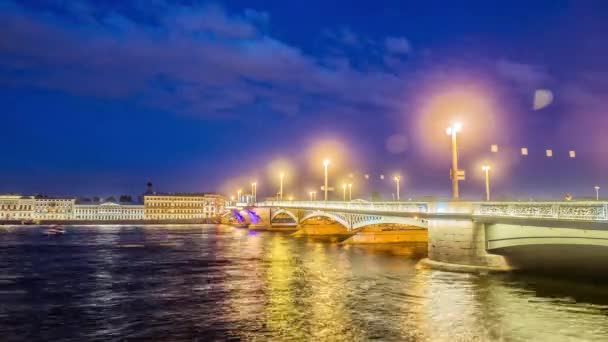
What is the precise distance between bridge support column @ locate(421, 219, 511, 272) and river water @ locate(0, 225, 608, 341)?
1.15m

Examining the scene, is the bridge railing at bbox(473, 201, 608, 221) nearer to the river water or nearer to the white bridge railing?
the white bridge railing

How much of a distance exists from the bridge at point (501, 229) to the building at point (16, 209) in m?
193

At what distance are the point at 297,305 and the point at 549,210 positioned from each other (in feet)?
44.3

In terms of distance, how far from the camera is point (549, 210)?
78.4ft

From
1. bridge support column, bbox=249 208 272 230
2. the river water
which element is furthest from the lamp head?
bridge support column, bbox=249 208 272 230

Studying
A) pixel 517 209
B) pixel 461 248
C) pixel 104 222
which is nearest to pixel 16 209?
pixel 104 222

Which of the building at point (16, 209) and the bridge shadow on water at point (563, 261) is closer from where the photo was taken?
the bridge shadow on water at point (563, 261)

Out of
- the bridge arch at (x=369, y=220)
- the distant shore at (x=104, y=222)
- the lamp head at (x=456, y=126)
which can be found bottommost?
the distant shore at (x=104, y=222)

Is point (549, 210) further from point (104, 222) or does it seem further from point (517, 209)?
point (104, 222)

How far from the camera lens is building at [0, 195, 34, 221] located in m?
194

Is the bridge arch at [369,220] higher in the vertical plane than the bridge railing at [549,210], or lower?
lower

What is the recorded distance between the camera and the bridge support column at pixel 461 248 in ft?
95.7

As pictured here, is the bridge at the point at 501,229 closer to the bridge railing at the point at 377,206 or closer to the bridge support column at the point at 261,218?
the bridge railing at the point at 377,206

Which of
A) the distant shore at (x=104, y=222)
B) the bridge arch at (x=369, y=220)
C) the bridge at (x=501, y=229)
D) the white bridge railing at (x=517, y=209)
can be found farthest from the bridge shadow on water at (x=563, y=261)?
the distant shore at (x=104, y=222)
